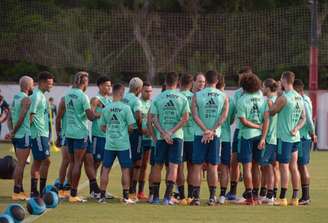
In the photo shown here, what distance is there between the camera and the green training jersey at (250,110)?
16.6 metres

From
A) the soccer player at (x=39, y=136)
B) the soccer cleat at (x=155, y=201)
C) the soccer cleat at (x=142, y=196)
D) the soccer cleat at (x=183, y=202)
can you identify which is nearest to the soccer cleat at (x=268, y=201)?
the soccer cleat at (x=183, y=202)

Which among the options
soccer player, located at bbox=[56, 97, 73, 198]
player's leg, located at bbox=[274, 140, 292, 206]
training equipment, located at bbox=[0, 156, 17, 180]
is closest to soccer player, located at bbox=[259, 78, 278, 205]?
player's leg, located at bbox=[274, 140, 292, 206]

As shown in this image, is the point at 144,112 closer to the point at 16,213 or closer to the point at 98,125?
the point at 98,125

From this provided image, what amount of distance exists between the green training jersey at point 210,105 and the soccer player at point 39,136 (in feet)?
8.27

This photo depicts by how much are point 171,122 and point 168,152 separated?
0.51 metres

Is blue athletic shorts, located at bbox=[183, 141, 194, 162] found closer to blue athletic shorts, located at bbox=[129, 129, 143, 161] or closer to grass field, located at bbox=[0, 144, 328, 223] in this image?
blue athletic shorts, located at bbox=[129, 129, 143, 161]

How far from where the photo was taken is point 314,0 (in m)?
35.8

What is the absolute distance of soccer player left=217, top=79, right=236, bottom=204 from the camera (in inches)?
659

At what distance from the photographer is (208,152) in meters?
16.5

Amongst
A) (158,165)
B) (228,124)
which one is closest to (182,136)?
(158,165)

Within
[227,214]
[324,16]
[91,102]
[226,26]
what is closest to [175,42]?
[226,26]

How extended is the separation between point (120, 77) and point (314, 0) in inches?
443

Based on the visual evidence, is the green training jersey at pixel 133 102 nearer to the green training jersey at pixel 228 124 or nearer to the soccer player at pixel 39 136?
the soccer player at pixel 39 136

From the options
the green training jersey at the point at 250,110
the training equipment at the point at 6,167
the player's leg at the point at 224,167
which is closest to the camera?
the training equipment at the point at 6,167
